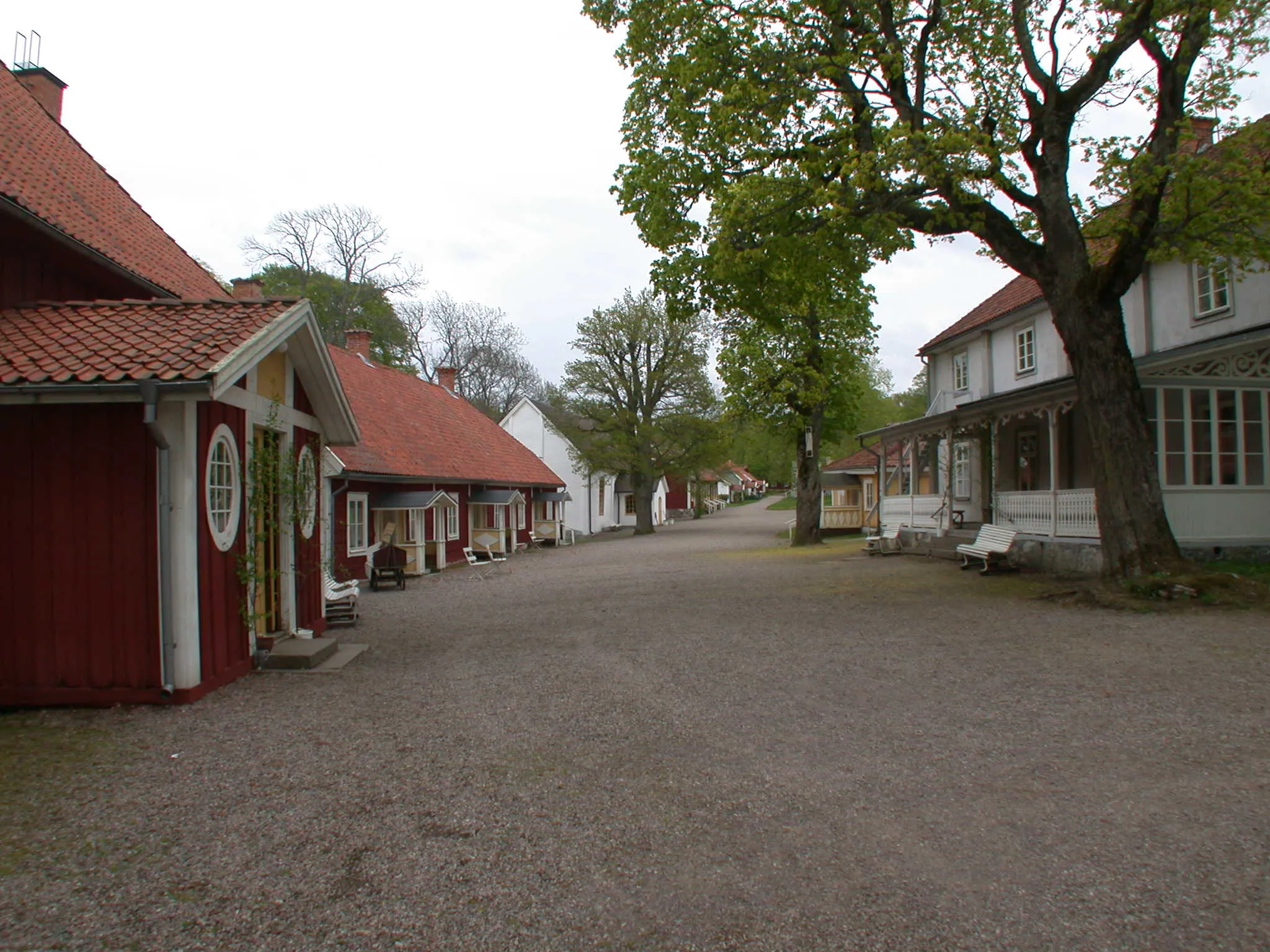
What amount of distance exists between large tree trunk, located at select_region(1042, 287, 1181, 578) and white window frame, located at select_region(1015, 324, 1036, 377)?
9.08 meters

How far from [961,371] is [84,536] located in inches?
878

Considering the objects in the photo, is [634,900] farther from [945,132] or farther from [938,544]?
[938,544]

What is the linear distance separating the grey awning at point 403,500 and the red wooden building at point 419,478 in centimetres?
2

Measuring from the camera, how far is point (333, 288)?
128ft

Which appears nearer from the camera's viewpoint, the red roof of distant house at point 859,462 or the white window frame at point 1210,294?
the white window frame at point 1210,294

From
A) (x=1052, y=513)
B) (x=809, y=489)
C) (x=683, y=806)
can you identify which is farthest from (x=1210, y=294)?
(x=683, y=806)

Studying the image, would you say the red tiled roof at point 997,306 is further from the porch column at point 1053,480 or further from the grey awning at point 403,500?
the grey awning at point 403,500

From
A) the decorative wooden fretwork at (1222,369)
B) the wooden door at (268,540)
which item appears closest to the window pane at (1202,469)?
the decorative wooden fretwork at (1222,369)

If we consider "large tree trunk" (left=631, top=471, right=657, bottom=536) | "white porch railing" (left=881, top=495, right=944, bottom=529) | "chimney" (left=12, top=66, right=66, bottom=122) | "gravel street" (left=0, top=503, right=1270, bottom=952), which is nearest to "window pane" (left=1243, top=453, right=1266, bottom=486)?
"gravel street" (left=0, top=503, right=1270, bottom=952)

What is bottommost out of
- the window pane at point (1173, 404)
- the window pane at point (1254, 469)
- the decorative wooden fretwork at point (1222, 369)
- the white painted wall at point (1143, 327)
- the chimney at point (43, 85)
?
the window pane at point (1254, 469)

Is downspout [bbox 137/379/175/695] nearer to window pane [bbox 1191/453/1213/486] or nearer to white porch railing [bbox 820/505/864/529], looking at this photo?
window pane [bbox 1191/453/1213/486]

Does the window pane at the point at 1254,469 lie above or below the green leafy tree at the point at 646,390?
below

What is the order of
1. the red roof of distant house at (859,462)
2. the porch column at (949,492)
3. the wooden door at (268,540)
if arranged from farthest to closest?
1. the red roof of distant house at (859,462)
2. the porch column at (949,492)
3. the wooden door at (268,540)

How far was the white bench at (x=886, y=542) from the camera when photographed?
21656 mm
